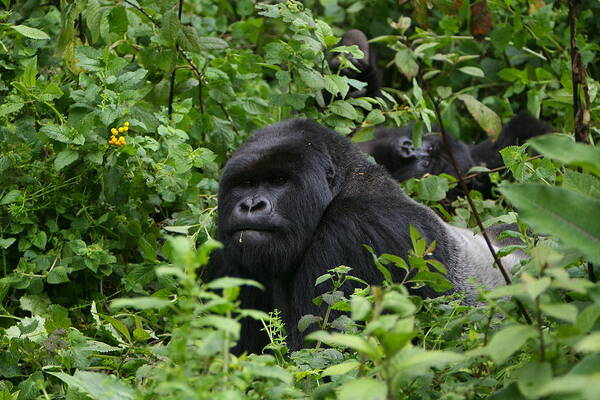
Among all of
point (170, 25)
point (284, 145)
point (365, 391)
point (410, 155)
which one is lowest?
point (410, 155)

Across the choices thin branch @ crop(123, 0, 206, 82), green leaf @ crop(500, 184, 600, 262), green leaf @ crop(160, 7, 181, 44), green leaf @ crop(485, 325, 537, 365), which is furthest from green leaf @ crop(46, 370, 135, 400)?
thin branch @ crop(123, 0, 206, 82)

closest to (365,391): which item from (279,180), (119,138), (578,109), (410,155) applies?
(578,109)

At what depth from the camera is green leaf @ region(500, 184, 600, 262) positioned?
1.76 m

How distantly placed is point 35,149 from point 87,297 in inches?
26.7

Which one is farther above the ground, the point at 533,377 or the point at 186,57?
the point at 533,377

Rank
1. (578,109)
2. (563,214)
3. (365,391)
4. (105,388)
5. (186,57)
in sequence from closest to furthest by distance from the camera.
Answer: (365,391)
(563,214)
(105,388)
(578,109)
(186,57)

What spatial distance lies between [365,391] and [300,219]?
1976 mm

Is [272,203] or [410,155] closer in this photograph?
[272,203]

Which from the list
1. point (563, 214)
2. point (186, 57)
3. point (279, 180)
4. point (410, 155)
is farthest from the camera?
point (410, 155)

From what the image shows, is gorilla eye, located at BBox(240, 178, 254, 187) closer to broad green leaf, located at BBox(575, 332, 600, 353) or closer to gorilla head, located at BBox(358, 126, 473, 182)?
broad green leaf, located at BBox(575, 332, 600, 353)

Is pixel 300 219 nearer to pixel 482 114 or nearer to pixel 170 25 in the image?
pixel 170 25

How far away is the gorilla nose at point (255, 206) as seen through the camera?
3.56 meters

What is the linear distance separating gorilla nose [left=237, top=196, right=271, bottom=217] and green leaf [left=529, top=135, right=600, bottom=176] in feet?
6.20

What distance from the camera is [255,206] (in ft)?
11.7
